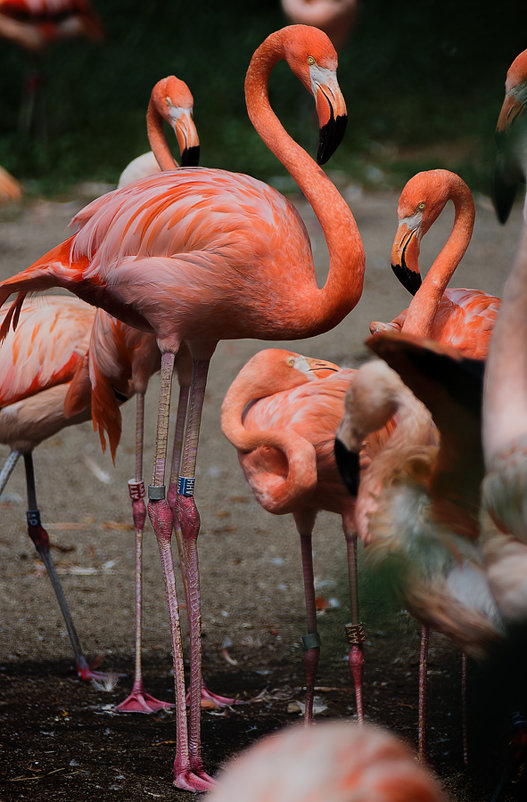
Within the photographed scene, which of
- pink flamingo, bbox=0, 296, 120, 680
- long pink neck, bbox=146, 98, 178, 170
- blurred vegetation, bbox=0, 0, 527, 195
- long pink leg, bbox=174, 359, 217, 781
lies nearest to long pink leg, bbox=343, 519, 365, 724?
long pink leg, bbox=174, 359, 217, 781

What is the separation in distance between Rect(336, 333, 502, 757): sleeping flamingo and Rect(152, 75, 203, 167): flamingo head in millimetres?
1459

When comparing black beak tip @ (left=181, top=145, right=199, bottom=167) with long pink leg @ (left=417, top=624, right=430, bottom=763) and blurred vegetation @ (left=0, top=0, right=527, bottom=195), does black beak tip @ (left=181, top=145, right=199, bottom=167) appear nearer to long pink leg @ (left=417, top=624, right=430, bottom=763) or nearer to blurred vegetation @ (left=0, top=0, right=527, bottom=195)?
long pink leg @ (left=417, top=624, right=430, bottom=763)

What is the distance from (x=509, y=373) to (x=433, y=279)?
39.8 inches

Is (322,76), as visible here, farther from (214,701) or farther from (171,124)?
(214,701)

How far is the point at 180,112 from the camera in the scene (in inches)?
112

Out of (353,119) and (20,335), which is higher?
(353,119)

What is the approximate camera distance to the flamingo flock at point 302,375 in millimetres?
1479

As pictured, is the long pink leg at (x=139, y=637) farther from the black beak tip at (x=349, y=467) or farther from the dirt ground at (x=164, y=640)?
the black beak tip at (x=349, y=467)

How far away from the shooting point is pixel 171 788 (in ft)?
7.22

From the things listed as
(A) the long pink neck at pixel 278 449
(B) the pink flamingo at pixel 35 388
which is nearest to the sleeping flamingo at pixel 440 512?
(A) the long pink neck at pixel 278 449

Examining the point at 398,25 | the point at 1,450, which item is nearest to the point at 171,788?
the point at 1,450

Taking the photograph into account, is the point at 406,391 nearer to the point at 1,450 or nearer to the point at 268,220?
the point at 268,220

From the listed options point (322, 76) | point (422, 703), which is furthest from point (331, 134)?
point (422, 703)

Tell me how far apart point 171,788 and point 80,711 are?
0.47m
